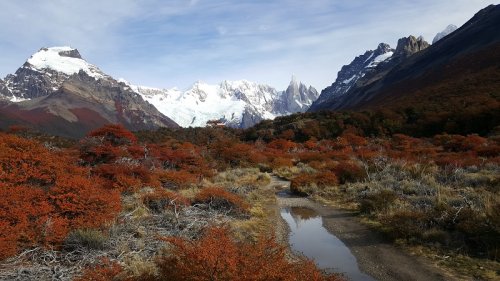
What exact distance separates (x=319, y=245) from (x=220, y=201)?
476cm

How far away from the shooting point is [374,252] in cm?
1114

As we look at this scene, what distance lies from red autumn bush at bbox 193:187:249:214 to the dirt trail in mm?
1584

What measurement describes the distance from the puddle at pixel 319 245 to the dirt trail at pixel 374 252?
21cm

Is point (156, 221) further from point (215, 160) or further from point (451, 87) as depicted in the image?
point (451, 87)

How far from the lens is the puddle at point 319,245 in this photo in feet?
32.9

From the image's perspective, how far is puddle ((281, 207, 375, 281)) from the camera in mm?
10016

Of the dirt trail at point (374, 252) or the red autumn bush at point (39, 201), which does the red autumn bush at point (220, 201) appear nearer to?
the dirt trail at point (374, 252)

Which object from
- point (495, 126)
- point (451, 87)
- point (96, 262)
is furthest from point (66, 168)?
point (451, 87)

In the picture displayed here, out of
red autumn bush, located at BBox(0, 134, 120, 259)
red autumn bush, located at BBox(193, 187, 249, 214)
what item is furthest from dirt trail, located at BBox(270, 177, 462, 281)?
red autumn bush, located at BBox(0, 134, 120, 259)

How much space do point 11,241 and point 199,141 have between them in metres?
42.3

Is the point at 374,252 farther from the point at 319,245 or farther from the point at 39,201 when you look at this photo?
the point at 39,201

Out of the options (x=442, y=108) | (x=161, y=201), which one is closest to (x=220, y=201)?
(x=161, y=201)

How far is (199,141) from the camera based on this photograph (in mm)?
51406

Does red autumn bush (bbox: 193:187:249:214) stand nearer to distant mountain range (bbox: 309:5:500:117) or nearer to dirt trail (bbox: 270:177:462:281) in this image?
dirt trail (bbox: 270:177:462:281)
